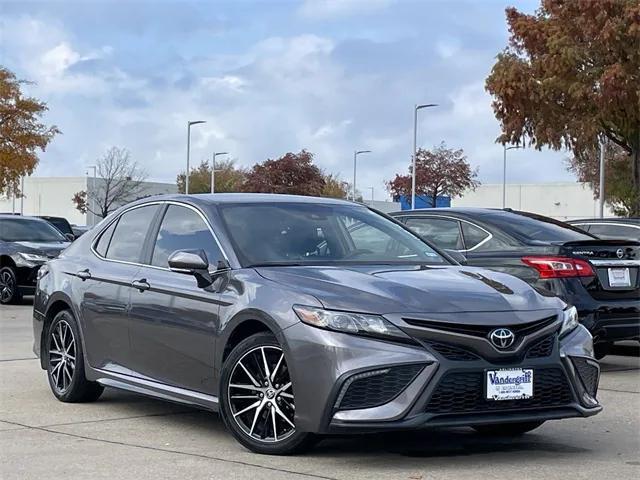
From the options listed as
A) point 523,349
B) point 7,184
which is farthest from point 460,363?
point 7,184

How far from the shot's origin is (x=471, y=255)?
36.8ft

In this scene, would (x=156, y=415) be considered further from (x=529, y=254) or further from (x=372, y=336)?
(x=529, y=254)

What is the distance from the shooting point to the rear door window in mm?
8312

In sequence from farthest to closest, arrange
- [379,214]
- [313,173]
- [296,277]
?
[313,173] < [379,214] < [296,277]

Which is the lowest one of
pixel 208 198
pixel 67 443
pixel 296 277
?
pixel 67 443

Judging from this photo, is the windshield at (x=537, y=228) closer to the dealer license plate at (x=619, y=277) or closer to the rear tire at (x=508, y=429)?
the dealer license plate at (x=619, y=277)

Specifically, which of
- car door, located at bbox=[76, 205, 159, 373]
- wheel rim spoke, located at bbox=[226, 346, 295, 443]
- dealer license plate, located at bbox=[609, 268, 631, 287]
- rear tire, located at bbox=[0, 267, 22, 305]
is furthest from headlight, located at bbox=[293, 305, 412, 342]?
rear tire, located at bbox=[0, 267, 22, 305]

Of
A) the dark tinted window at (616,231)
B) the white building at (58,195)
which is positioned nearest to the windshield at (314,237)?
the dark tinted window at (616,231)

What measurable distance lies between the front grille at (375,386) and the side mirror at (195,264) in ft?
4.45

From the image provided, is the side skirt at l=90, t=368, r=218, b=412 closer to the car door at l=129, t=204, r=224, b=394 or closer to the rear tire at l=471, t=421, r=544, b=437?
the car door at l=129, t=204, r=224, b=394

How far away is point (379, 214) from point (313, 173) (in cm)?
6057

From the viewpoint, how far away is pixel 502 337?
6.32 metres

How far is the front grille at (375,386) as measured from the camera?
6.15 meters

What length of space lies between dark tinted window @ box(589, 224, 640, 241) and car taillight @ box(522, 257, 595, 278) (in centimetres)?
458
